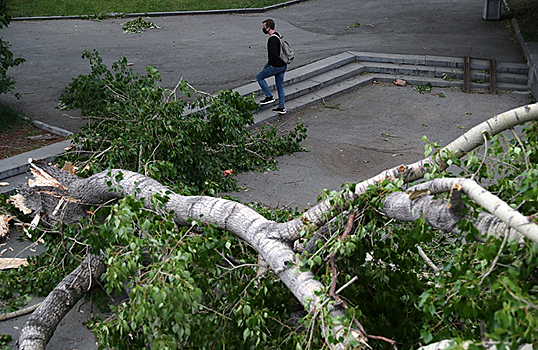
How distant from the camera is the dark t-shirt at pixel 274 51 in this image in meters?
9.58

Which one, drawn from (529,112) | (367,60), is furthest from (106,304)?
(367,60)

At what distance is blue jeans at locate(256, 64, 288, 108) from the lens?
9852 mm

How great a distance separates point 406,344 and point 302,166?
4979 mm

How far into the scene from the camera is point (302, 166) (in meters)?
8.22

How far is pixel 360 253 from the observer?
327 centimetres

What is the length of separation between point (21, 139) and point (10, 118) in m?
0.92

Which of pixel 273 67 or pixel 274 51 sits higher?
pixel 274 51

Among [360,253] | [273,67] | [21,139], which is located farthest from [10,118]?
[360,253]

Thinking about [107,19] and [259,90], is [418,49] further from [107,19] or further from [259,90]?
[107,19]

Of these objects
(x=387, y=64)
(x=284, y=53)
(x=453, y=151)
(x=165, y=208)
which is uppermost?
(x=453, y=151)

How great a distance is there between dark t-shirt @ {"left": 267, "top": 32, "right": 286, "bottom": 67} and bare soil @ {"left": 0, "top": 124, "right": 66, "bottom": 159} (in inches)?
164

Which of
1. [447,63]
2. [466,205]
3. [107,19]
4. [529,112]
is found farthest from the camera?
[107,19]

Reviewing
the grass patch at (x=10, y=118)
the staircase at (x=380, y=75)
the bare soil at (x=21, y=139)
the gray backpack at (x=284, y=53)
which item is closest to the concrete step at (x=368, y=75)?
the staircase at (x=380, y=75)

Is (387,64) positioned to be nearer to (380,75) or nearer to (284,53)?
(380,75)
